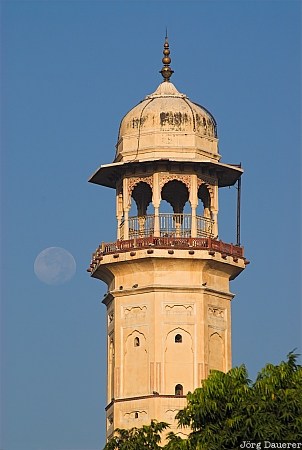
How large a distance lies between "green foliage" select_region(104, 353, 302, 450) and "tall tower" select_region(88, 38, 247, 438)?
10.8m

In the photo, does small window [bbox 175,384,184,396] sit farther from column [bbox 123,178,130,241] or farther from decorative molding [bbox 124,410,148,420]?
column [bbox 123,178,130,241]

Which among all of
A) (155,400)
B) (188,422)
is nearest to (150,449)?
(188,422)

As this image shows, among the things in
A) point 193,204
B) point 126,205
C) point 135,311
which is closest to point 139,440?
point 135,311

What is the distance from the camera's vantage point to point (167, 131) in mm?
77375

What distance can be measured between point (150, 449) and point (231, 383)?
318 cm

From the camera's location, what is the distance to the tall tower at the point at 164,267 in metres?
75.0

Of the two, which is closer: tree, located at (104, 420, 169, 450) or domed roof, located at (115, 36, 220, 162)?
tree, located at (104, 420, 169, 450)

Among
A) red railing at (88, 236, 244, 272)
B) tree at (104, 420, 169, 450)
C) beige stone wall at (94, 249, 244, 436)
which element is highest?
red railing at (88, 236, 244, 272)

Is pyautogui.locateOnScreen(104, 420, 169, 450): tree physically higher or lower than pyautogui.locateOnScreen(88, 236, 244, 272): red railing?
lower

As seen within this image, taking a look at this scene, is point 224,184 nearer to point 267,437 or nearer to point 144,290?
point 144,290

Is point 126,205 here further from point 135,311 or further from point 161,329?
point 161,329

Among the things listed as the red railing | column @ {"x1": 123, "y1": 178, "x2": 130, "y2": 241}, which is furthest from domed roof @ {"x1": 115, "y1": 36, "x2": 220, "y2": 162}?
the red railing

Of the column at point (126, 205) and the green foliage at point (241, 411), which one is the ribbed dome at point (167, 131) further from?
the green foliage at point (241, 411)

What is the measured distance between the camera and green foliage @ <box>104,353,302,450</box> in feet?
200
